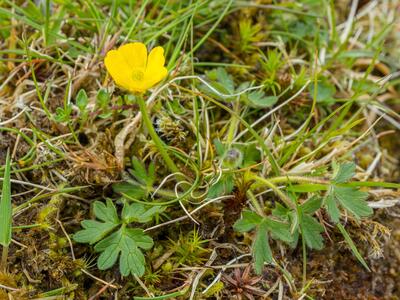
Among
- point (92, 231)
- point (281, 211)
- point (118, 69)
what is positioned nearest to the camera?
point (118, 69)

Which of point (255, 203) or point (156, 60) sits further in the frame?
point (255, 203)

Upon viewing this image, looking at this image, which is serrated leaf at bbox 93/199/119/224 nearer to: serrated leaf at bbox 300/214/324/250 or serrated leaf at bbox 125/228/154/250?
serrated leaf at bbox 125/228/154/250

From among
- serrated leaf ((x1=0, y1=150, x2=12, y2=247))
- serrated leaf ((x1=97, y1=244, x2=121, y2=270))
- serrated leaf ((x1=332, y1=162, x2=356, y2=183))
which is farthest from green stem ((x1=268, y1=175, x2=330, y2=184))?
serrated leaf ((x1=0, y1=150, x2=12, y2=247))

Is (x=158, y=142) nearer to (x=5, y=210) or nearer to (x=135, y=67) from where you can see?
(x=135, y=67)

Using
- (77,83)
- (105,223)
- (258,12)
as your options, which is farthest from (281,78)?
(105,223)

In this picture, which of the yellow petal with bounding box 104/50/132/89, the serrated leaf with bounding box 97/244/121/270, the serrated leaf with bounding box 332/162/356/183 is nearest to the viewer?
the yellow petal with bounding box 104/50/132/89

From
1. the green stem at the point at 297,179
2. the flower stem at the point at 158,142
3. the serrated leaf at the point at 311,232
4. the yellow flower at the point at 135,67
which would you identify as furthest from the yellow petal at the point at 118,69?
the serrated leaf at the point at 311,232

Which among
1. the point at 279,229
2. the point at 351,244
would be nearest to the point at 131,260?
the point at 279,229

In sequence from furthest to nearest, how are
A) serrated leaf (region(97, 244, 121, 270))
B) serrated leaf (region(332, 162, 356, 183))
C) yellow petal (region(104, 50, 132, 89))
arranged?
serrated leaf (region(332, 162, 356, 183)) → serrated leaf (region(97, 244, 121, 270)) → yellow petal (region(104, 50, 132, 89))

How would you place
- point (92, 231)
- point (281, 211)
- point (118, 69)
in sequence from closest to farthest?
point (118, 69)
point (92, 231)
point (281, 211)
